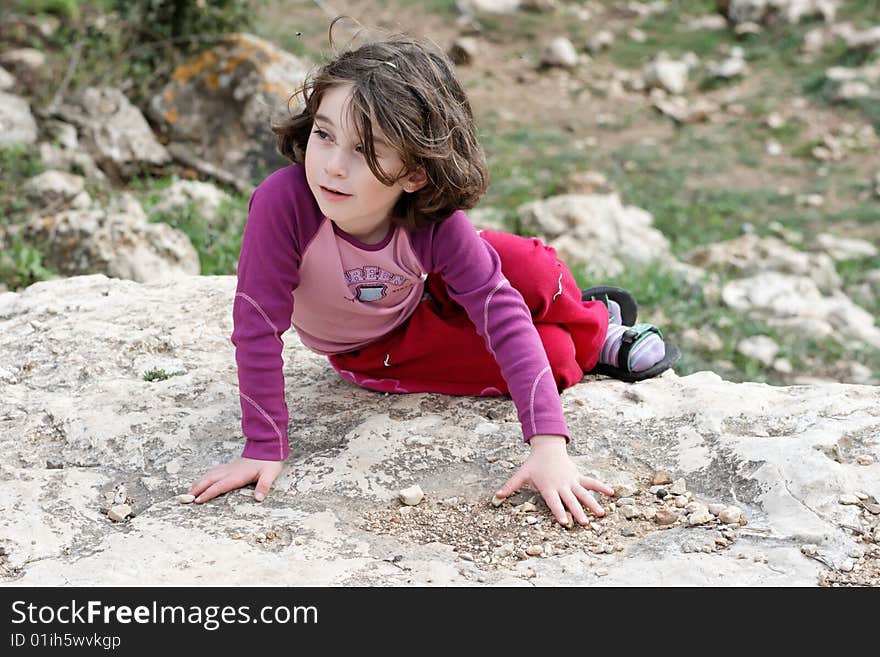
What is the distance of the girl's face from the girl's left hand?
664mm

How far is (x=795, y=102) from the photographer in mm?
8617

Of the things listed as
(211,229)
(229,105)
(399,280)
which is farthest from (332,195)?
(229,105)

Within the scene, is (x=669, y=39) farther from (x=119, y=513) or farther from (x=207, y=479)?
(x=119, y=513)

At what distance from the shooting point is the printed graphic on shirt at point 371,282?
101 inches

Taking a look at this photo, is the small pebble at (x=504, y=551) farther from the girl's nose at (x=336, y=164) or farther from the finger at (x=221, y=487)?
the girl's nose at (x=336, y=164)

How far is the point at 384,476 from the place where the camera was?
7.80ft

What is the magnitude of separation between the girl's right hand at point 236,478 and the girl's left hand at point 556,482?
1.71 ft

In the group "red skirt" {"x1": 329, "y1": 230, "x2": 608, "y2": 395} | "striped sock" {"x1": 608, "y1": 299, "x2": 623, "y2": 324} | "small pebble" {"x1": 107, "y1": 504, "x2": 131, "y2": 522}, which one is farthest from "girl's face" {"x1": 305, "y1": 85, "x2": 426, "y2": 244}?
"striped sock" {"x1": 608, "y1": 299, "x2": 623, "y2": 324}

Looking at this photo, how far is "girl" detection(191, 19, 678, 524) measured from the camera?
2.28 metres

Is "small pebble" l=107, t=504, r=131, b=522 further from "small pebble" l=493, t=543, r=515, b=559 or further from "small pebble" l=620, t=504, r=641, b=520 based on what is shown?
"small pebble" l=620, t=504, r=641, b=520

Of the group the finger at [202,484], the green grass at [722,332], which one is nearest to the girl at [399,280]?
the finger at [202,484]

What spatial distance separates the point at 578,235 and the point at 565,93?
3705 mm

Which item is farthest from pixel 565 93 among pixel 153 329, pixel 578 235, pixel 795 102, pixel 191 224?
pixel 153 329

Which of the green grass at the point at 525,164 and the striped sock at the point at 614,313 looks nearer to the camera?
the striped sock at the point at 614,313
